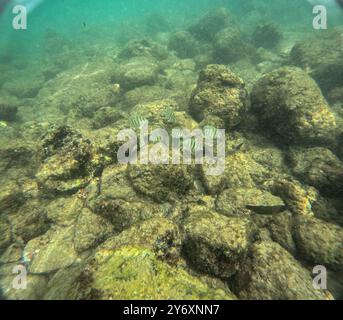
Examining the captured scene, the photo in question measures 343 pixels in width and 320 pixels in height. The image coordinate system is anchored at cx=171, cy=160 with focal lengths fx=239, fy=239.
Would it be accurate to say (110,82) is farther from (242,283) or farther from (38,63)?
(38,63)

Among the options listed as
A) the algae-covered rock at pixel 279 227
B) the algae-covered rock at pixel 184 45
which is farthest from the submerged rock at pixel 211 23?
the algae-covered rock at pixel 279 227

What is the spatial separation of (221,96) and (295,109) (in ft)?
4.88

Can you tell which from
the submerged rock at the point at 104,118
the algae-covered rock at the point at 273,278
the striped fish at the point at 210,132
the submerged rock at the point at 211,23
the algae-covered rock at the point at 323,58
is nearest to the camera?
the algae-covered rock at the point at 273,278

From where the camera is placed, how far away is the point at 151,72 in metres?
9.22

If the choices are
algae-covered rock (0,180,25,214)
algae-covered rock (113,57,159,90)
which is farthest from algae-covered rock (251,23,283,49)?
algae-covered rock (0,180,25,214)

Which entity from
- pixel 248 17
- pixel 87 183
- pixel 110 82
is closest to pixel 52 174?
pixel 87 183

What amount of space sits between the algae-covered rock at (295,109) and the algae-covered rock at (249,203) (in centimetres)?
165

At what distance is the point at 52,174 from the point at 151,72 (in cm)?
643

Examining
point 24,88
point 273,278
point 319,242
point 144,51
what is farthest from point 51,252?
point 144,51

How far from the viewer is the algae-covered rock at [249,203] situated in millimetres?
3789

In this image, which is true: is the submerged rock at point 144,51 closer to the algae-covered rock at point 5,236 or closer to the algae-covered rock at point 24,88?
the algae-covered rock at point 24,88

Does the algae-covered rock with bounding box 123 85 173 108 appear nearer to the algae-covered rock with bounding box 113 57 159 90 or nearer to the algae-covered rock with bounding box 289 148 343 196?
the algae-covered rock with bounding box 113 57 159 90

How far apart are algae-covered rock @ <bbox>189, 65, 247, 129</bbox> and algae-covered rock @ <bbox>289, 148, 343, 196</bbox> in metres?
1.48

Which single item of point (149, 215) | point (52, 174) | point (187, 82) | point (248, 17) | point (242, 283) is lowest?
point (242, 283)
